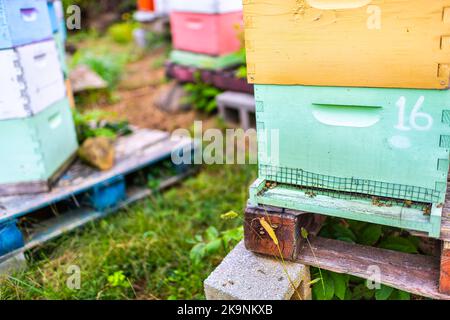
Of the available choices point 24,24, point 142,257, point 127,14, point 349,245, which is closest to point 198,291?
point 142,257

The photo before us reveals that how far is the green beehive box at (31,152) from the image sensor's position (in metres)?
2.51

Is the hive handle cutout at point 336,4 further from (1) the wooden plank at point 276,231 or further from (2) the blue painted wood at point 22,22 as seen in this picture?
(2) the blue painted wood at point 22,22

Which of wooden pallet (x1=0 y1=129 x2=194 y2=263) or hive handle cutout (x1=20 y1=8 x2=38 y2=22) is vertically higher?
hive handle cutout (x1=20 y1=8 x2=38 y2=22)

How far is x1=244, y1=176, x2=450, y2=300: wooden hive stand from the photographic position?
1682mm

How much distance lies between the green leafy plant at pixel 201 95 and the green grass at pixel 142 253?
1420 mm

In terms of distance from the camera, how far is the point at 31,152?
2.56 metres

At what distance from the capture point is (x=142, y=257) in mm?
2557

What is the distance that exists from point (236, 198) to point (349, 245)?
1196mm

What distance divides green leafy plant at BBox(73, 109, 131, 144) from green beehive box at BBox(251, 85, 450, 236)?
1997 millimetres

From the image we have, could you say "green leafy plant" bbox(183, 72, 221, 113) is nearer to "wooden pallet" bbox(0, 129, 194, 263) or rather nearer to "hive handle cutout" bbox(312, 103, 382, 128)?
"wooden pallet" bbox(0, 129, 194, 263)

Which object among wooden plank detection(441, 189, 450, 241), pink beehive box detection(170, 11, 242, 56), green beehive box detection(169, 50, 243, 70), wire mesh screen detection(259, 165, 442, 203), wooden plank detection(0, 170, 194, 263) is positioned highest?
pink beehive box detection(170, 11, 242, 56)

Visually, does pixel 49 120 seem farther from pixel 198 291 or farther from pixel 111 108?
pixel 111 108

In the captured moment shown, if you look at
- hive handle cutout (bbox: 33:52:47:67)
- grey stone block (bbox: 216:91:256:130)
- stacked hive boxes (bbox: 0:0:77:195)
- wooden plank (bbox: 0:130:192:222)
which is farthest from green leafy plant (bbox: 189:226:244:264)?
grey stone block (bbox: 216:91:256:130)

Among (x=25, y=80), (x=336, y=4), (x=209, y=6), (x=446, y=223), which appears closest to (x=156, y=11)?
(x=209, y=6)
